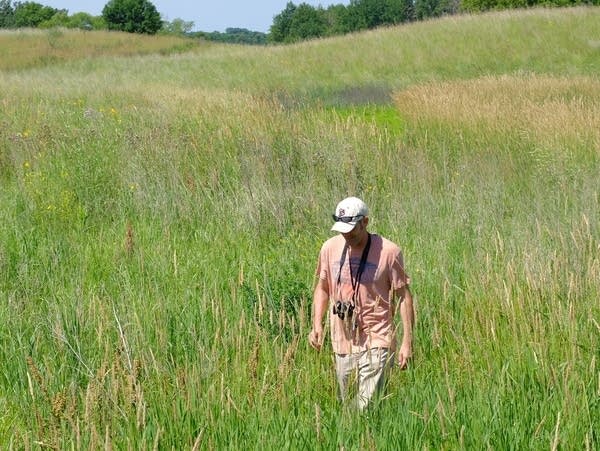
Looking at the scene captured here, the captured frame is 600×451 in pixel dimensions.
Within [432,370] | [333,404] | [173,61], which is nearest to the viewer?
[333,404]

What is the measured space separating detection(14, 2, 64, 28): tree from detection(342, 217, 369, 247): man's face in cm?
8903

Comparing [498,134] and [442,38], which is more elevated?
[442,38]

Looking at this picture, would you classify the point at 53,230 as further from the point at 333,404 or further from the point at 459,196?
the point at 333,404

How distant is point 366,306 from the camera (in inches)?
169

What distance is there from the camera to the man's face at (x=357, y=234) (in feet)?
13.6

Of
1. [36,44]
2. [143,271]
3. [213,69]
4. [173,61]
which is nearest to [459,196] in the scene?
[143,271]

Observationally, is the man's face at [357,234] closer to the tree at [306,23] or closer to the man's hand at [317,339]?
the man's hand at [317,339]

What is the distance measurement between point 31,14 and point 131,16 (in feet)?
87.1

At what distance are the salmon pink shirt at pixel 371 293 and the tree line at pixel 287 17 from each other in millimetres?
59687

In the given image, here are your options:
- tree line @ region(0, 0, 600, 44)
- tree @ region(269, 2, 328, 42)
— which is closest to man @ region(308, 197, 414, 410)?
tree line @ region(0, 0, 600, 44)

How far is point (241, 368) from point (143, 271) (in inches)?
85.5

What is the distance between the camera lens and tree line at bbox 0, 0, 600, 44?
6781cm

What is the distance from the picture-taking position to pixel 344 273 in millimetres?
4332

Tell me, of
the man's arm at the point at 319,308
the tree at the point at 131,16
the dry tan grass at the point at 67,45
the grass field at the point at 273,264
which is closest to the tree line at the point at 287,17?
the tree at the point at 131,16
